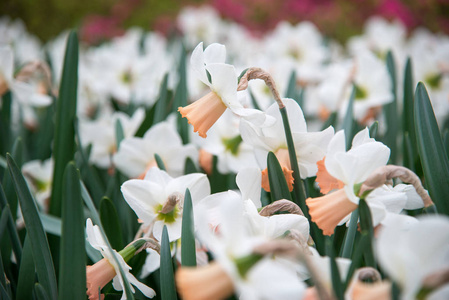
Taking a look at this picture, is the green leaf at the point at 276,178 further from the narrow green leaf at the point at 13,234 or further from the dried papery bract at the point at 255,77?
the narrow green leaf at the point at 13,234

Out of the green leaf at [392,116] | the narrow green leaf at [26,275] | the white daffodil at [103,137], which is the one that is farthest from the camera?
the white daffodil at [103,137]

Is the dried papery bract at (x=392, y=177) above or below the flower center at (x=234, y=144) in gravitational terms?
above

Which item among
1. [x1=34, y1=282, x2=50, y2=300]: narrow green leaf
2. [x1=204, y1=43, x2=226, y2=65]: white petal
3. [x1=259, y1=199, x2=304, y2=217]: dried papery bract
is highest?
[x1=204, y1=43, x2=226, y2=65]: white petal

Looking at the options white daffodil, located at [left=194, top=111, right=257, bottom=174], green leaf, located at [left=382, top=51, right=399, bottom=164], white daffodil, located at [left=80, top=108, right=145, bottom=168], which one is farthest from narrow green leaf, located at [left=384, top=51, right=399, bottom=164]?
white daffodil, located at [left=80, top=108, right=145, bottom=168]

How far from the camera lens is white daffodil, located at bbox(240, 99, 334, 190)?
2.46 feet

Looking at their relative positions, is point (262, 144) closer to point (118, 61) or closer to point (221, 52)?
point (221, 52)

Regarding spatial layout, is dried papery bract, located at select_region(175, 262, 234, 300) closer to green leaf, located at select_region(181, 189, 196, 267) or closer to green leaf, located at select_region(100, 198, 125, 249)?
green leaf, located at select_region(181, 189, 196, 267)

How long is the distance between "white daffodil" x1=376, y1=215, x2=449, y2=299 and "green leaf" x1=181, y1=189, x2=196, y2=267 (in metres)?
0.29

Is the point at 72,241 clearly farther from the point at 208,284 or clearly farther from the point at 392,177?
the point at 392,177

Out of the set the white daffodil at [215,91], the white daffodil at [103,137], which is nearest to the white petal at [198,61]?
the white daffodil at [215,91]

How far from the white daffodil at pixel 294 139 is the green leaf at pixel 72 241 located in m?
0.31

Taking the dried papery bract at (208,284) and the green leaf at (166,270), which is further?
the green leaf at (166,270)

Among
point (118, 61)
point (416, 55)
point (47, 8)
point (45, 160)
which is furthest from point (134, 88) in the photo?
point (47, 8)

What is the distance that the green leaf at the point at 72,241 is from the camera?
59 centimetres
